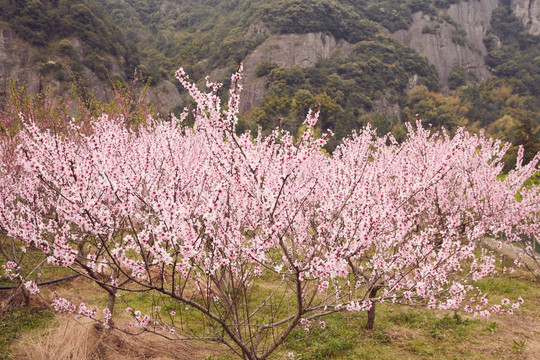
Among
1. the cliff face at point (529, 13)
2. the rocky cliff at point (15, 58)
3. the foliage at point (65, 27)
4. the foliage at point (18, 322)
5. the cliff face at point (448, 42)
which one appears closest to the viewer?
the foliage at point (18, 322)

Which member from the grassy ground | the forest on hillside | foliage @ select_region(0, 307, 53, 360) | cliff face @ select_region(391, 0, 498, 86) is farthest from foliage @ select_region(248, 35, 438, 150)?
foliage @ select_region(0, 307, 53, 360)

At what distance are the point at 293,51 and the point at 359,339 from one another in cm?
8184

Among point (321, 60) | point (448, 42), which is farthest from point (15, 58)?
point (448, 42)

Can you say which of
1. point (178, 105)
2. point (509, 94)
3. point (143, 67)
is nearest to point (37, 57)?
point (143, 67)

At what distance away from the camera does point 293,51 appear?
80.3m

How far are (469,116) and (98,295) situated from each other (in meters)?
81.7

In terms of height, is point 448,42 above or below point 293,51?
above

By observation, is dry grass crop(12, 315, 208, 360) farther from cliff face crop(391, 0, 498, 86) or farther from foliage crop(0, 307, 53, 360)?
cliff face crop(391, 0, 498, 86)

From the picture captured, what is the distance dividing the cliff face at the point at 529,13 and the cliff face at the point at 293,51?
6969 cm

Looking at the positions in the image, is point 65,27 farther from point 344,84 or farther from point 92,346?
point 92,346

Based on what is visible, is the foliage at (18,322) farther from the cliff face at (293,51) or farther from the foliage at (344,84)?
the cliff face at (293,51)

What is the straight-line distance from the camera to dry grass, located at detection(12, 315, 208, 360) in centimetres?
544

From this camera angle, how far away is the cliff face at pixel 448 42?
9275 cm

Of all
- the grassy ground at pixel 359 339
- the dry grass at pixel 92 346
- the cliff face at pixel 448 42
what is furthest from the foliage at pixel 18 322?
the cliff face at pixel 448 42
